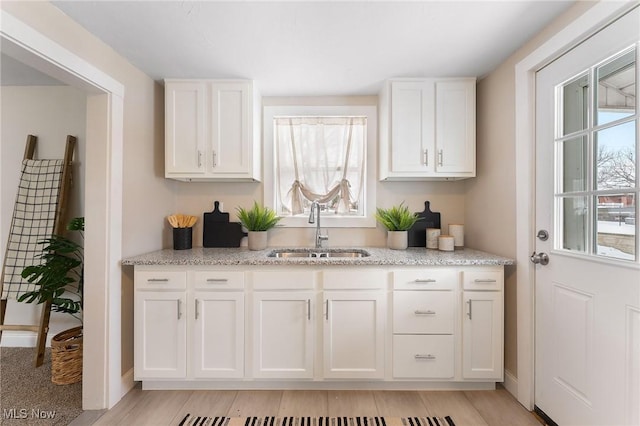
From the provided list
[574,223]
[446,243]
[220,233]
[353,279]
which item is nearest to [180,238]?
[220,233]

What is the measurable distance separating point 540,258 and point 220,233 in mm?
2405

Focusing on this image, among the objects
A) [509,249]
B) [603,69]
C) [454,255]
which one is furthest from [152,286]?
[603,69]

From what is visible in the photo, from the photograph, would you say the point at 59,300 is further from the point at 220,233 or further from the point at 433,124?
the point at 433,124

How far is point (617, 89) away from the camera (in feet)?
4.37

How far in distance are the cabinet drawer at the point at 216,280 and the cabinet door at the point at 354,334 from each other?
619 millimetres

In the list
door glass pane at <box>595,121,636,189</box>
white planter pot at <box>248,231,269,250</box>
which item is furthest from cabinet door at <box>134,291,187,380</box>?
door glass pane at <box>595,121,636,189</box>

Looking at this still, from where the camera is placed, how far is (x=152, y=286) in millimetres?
1982

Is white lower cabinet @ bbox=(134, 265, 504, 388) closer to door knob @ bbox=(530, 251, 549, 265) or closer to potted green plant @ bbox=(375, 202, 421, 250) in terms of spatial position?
door knob @ bbox=(530, 251, 549, 265)

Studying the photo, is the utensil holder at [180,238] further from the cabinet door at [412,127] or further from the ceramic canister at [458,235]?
the ceramic canister at [458,235]

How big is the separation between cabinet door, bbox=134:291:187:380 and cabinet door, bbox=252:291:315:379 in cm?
50

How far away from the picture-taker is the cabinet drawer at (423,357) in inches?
77.3

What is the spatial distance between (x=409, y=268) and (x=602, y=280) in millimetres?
950

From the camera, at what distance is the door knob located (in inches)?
67.8

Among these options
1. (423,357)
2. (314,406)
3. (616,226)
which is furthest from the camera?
(423,357)
